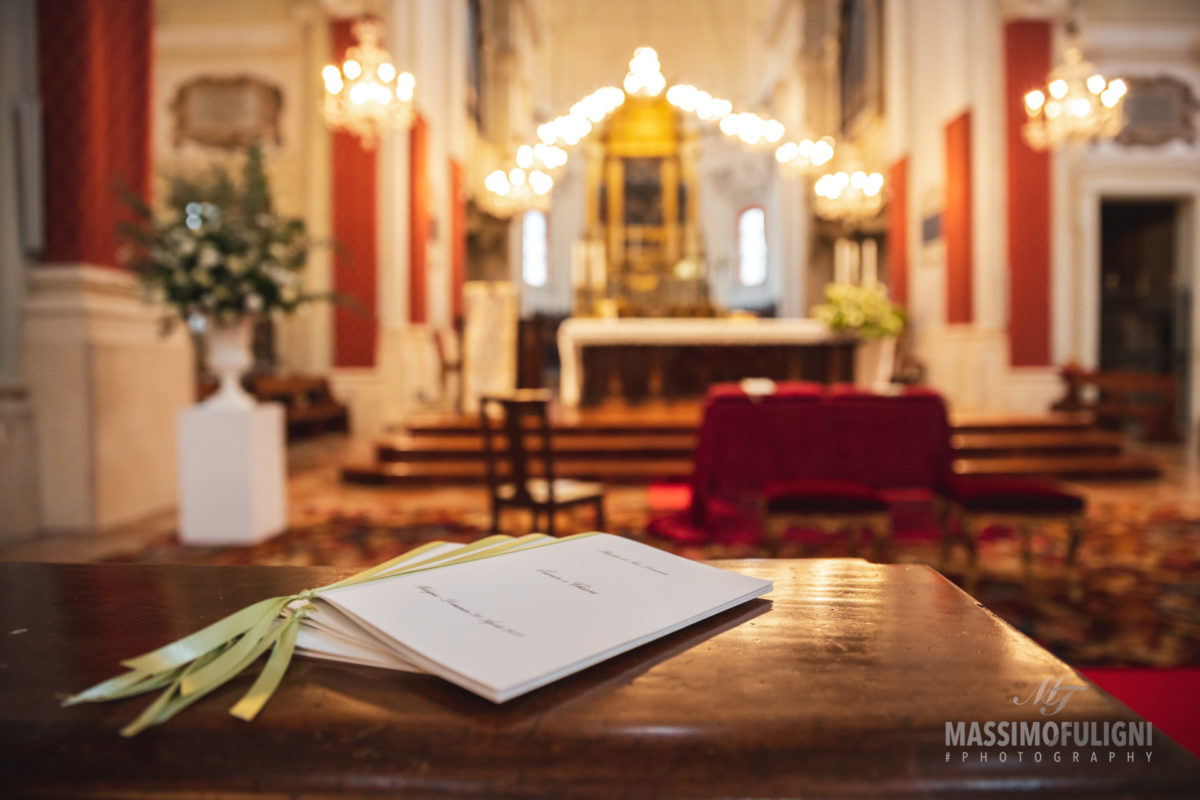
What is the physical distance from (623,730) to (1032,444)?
7.27 m

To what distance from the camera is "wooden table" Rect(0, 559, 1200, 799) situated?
469mm

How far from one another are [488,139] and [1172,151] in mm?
10326

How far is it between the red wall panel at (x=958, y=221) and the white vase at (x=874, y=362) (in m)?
1.25

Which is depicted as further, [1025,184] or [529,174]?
[1025,184]

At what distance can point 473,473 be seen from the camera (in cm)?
634

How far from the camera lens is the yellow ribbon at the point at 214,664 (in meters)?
0.53

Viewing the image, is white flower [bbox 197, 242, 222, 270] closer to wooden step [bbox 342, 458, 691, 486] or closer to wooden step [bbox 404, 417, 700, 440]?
wooden step [bbox 342, 458, 691, 486]

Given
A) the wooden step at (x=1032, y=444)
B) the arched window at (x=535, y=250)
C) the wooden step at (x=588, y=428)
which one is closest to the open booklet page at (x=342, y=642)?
the wooden step at (x=588, y=428)

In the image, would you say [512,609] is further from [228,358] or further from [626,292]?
[626,292]

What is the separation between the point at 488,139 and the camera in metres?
14.0

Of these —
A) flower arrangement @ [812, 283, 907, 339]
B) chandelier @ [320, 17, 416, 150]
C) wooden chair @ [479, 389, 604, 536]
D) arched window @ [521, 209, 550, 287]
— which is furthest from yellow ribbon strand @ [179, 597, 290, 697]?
arched window @ [521, 209, 550, 287]

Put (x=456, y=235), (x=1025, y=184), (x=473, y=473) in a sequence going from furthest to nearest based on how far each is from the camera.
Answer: (x=456, y=235), (x=1025, y=184), (x=473, y=473)

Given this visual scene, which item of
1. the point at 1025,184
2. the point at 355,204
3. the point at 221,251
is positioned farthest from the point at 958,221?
the point at 221,251

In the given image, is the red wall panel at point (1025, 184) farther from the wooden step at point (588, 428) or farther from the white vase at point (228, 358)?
the white vase at point (228, 358)
